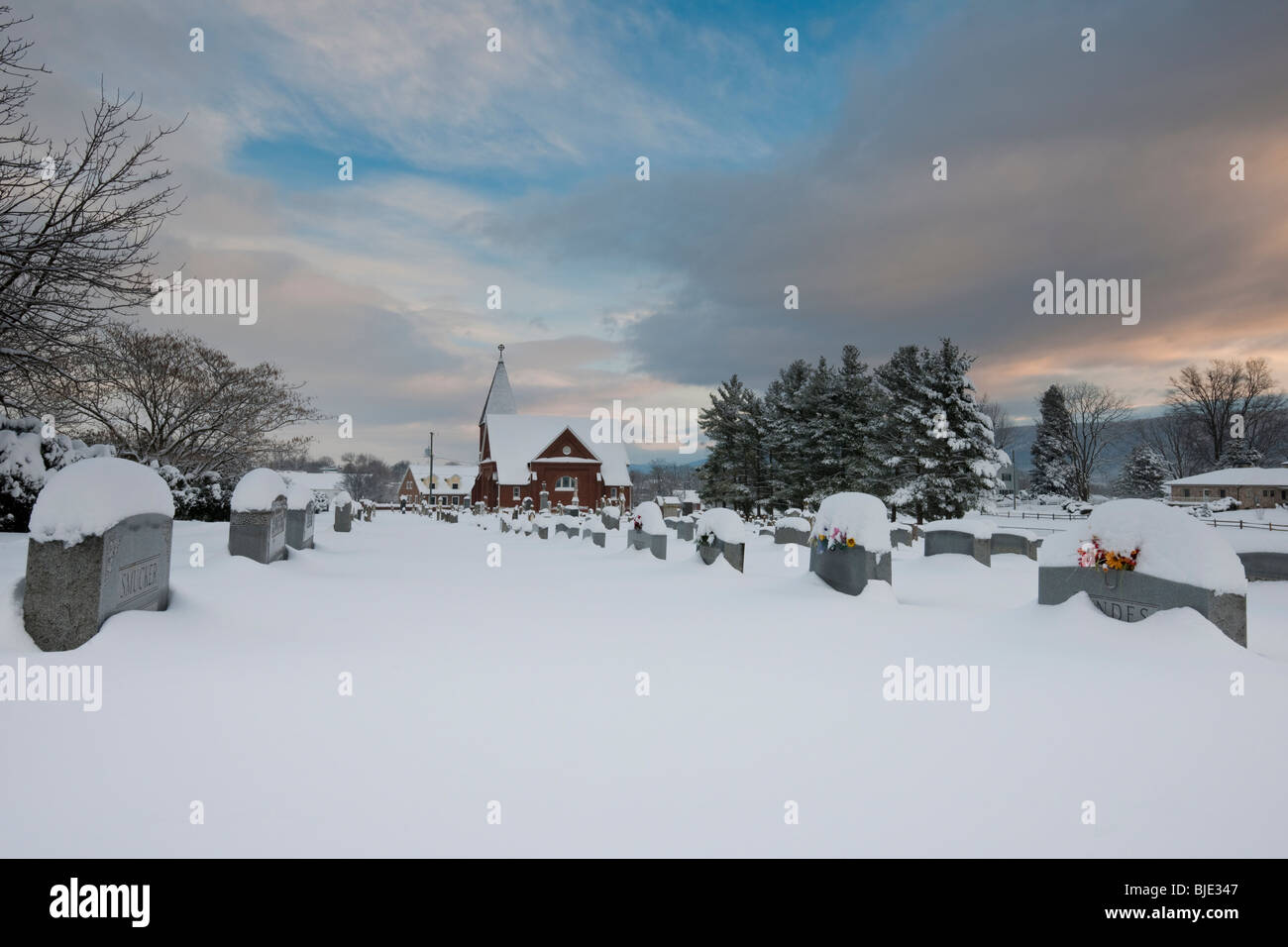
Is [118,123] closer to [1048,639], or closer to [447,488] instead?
[1048,639]

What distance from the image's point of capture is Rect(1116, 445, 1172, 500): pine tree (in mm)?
62219

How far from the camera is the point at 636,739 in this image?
4.40 metres

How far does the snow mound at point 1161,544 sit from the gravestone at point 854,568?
1944mm

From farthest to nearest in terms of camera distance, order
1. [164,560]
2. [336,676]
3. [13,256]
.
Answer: [13,256], [164,560], [336,676]

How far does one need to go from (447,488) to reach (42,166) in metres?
80.2

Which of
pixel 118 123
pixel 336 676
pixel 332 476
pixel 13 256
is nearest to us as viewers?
pixel 336 676

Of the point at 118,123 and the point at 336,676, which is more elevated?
the point at 118,123

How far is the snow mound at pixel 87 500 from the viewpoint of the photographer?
538 cm

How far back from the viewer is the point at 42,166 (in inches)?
350

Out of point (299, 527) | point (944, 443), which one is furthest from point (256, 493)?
point (944, 443)

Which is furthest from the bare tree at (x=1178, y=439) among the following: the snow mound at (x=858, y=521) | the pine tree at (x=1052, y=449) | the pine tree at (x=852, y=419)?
the snow mound at (x=858, y=521)

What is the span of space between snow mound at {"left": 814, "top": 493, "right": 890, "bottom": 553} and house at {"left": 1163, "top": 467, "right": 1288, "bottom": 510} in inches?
2345
